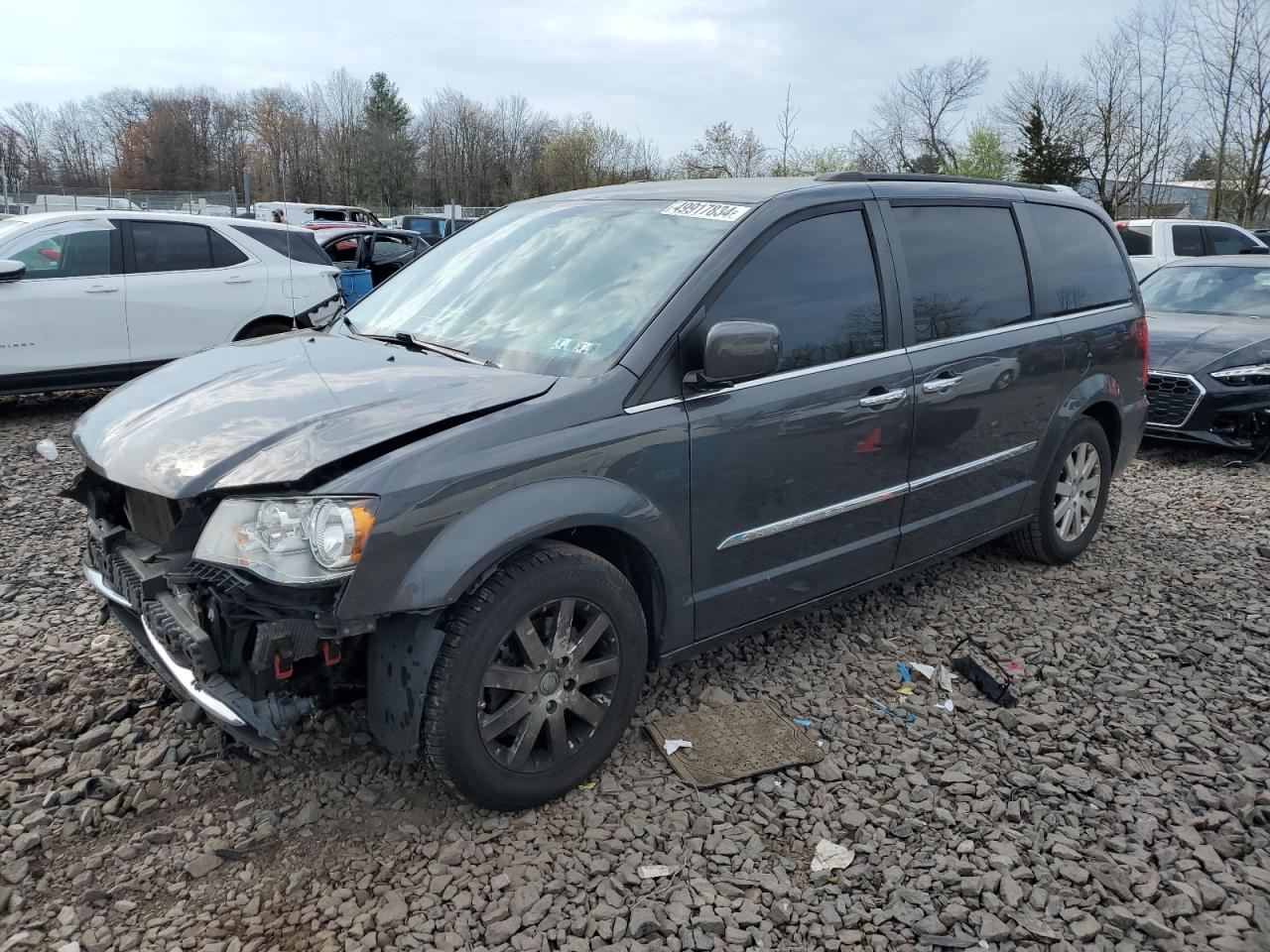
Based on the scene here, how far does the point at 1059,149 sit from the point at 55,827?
39075 millimetres

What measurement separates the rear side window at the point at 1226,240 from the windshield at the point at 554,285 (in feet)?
44.4

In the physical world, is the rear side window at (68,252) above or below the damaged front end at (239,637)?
above

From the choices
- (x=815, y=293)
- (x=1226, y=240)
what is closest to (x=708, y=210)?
(x=815, y=293)

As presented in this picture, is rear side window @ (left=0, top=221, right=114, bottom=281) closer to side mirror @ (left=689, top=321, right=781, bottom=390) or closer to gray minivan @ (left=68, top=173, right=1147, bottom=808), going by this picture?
gray minivan @ (left=68, top=173, right=1147, bottom=808)

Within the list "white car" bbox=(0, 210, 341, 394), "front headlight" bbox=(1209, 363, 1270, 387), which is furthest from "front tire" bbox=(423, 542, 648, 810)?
"front headlight" bbox=(1209, 363, 1270, 387)

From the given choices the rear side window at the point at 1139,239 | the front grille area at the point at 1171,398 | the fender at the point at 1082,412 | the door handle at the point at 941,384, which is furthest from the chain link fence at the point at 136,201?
the door handle at the point at 941,384

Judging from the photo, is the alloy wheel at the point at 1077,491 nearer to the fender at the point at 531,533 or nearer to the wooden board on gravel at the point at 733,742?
the wooden board on gravel at the point at 733,742

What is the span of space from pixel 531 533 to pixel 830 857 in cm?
130

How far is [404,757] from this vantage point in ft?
8.52

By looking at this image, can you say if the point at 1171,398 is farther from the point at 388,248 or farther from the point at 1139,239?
the point at 388,248

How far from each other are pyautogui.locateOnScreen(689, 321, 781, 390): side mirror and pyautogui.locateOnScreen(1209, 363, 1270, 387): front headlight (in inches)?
233

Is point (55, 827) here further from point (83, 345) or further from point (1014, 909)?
point (83, 345)

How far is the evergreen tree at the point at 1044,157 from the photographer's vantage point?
34125mm

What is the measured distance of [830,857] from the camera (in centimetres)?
273
